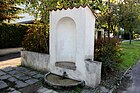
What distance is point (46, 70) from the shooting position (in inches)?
350

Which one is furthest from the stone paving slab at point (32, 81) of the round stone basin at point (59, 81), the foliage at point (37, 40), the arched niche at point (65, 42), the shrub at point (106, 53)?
the shrub at point (106, 53)

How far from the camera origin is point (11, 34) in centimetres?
1569

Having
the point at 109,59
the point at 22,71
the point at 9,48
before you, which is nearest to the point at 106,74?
the point at 109,59

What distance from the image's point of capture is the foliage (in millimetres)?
9594

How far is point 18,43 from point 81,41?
35.7 feet

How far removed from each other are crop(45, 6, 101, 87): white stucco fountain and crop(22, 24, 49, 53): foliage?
125 cm

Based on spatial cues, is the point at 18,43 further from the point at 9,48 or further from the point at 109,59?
the point at 109,59

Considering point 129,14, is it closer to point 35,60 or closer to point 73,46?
point 73,46

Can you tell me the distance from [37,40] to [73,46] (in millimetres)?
2467

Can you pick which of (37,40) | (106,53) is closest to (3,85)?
(37,40)

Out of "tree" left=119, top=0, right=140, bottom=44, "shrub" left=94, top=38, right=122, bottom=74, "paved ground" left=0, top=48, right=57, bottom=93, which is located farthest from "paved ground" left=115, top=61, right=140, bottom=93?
"tree" left=119, top=0, right=140, bottom=44

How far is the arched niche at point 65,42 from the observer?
8508 millimetres

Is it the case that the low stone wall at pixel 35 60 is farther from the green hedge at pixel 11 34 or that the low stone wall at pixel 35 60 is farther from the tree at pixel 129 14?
the tree at pixel 129 14

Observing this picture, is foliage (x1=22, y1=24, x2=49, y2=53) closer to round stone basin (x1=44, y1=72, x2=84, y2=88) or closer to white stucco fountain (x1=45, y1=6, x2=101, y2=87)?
white stucco fountain (x1=45, y1=6, x2=101, y2=87)
